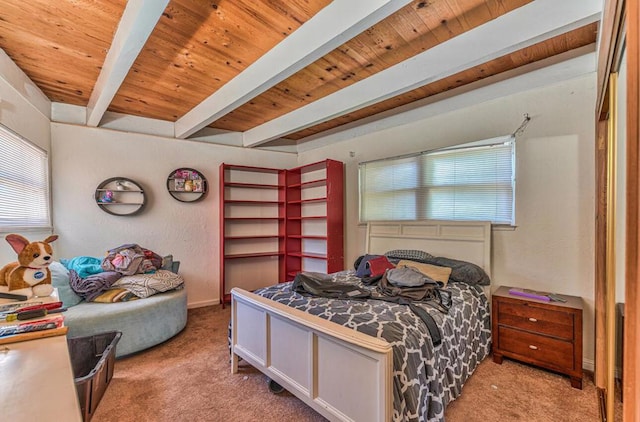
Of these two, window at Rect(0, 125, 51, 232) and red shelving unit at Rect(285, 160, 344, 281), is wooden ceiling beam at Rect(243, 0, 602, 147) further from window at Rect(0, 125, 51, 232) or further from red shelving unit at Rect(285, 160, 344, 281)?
window at Rect(0, 125, 51, 232)

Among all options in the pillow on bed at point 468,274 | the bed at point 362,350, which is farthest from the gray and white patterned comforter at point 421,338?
the pillow on bed at point 468,274

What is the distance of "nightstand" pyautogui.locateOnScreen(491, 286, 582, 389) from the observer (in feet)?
6.84

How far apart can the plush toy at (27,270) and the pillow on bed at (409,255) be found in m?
2.82

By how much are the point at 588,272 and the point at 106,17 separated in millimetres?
3895

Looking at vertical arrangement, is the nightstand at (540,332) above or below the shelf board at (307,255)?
below

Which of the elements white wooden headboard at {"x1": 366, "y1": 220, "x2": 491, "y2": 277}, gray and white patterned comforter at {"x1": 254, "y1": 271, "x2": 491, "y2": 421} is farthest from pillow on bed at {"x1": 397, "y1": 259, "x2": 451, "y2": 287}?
white wooden headboard at {"x1": 366, "y1": 220, "x2": 491, "y2": 277}

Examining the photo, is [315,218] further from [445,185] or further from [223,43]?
[223,43]

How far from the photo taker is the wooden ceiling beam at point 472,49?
65.7 inches

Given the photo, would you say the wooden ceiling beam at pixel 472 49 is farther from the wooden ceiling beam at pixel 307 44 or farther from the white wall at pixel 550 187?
the white wall at pixel 550 187

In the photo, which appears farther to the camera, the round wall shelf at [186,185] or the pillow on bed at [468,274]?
the round wall shelf at [186,185]

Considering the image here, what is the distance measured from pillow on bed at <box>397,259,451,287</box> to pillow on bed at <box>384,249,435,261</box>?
A: 16 cm

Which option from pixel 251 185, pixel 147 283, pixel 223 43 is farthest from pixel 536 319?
pixel 251 185

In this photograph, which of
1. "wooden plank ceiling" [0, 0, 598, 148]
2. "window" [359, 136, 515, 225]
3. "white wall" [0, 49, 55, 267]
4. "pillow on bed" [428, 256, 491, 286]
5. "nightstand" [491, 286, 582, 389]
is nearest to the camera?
"wooden plank ceiling" [0, 0, 598, 148]

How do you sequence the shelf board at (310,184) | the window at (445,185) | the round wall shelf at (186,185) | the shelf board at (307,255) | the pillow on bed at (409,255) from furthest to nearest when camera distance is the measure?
the shelf board at (310,184)
the shelf board at (307,255)
the round wall shelf at (186,185)
the pillow on bed at (409,255)
the window at (445,185)
